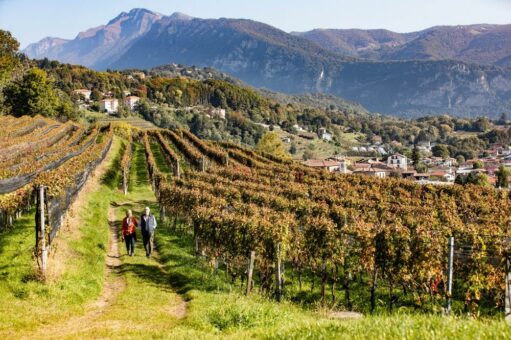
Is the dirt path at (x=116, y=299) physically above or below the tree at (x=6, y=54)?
below

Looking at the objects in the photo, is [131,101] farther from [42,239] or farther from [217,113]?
[42,239]

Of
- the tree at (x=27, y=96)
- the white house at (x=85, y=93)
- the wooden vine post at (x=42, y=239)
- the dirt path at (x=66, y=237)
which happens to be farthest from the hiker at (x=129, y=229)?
Answer: the white house at (x=85, y=93)

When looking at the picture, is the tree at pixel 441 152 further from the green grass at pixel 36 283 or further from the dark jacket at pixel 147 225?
the green grass at pixel 36 283

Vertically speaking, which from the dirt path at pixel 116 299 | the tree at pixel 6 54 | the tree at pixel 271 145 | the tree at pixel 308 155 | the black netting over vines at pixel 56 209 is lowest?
the tree at pixel 308 155

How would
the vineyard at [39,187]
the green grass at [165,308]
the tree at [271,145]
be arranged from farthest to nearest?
the tree at [271,145]
the vineyard at [39,187]
the green grass at [165,308]

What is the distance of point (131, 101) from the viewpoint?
170 m

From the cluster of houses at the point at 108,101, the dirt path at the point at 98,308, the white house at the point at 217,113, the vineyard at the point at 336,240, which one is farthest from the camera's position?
the white house at the point at 217,113

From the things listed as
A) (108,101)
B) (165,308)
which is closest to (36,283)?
(165,308)

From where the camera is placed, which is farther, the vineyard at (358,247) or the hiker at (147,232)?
the hiker at (147,232)

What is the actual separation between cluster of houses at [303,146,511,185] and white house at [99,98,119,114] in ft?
202

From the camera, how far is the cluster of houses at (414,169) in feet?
379

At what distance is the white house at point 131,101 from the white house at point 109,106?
1046cm

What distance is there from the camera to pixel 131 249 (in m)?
19.1

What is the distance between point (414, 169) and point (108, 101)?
93552 millimetres
